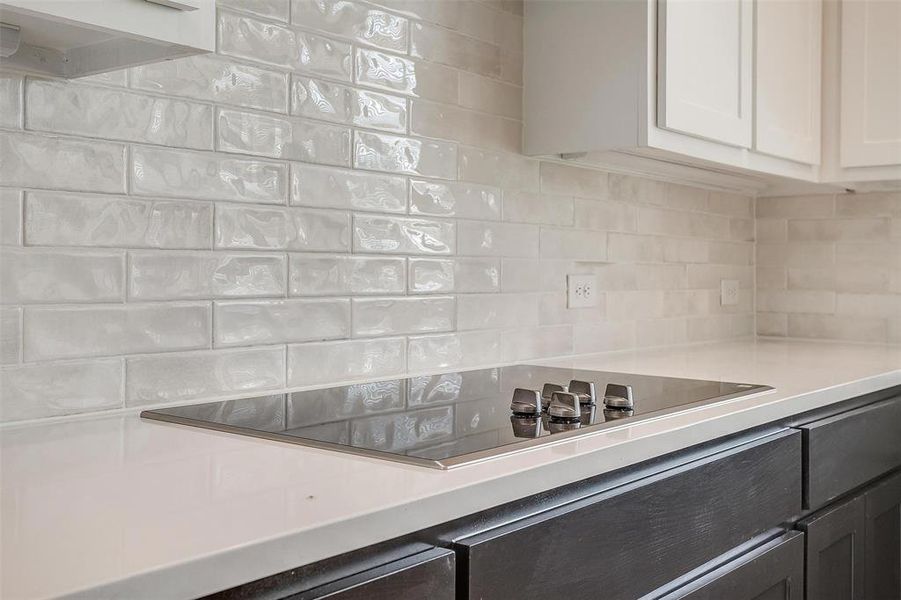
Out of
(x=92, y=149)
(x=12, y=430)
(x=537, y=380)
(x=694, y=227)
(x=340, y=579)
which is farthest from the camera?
(x=694, y=227)

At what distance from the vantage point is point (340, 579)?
0.75 meters

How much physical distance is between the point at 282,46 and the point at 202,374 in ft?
1.85

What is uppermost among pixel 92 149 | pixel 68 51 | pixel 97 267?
pixel 68 51

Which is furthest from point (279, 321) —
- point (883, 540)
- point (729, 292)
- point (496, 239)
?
point (729, 292)

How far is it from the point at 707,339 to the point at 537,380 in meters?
1.22

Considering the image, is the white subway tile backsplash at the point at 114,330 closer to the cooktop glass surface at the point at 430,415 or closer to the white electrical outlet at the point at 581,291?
the cooktop glass surface at the point at 430,415

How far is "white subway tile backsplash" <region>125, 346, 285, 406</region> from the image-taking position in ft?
→ 4.33

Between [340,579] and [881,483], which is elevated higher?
[340,579]

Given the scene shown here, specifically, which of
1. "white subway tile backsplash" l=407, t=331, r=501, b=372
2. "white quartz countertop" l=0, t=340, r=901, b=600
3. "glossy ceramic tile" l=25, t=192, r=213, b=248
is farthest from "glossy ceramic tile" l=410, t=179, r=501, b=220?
"white quartz countertop" l=0, t=340, r=901, b=600

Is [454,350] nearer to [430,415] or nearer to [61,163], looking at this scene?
[430,415]

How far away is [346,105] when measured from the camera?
1632 mm

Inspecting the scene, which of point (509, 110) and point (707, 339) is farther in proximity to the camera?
point (707, 339)

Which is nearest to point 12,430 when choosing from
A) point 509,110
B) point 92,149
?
point 92,149

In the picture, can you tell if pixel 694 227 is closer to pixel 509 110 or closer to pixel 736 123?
pixel 736 123
